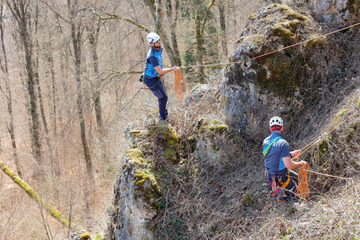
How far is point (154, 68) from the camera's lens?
5652 millimetres

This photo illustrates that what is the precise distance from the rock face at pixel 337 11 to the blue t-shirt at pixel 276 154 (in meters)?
3.20

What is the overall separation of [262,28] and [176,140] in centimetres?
285

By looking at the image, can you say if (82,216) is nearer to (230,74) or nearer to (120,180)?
(120,180)

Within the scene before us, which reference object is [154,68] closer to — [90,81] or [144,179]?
[144,179]

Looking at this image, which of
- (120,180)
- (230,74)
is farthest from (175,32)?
(120,180)

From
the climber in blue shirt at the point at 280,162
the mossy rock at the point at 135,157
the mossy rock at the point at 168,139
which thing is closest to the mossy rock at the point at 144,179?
the mossy rock at the point at 135,157

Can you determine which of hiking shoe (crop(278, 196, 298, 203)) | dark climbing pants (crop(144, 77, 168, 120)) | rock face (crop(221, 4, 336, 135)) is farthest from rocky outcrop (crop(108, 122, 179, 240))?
hiking shoe (crop(278, 196, 298, 203))

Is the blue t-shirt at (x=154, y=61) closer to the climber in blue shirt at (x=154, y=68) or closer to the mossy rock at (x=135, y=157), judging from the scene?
the climber in blue shirt at (x=154, y=68)

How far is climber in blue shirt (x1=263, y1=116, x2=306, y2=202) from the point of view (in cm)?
412

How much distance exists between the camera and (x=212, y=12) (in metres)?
15.0

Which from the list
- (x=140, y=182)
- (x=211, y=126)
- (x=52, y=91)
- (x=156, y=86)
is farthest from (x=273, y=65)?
(x=52, y=91)

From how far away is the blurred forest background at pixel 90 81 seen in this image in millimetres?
11930

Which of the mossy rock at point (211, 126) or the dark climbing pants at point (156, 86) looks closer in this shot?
the dark climbing pants at point (156, 86)

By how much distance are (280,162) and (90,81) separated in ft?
30.6
